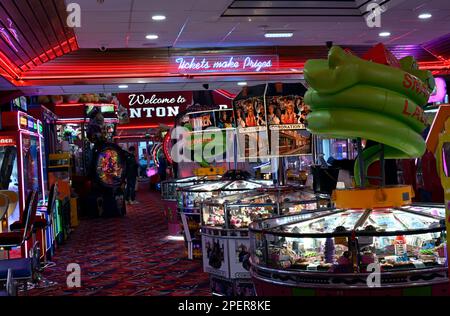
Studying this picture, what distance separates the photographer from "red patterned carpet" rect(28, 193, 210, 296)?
7199 millimetres

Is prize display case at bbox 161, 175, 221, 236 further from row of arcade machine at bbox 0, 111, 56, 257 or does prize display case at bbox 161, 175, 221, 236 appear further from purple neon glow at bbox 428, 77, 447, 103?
purple neon glow at bbox 428, 77, 447, 103

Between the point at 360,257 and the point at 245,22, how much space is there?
5.54 m

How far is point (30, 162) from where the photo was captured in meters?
9.09

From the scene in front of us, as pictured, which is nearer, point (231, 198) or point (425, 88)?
point (425, 88)

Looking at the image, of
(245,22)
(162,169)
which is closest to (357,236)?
(245,22)

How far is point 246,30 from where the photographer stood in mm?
9500

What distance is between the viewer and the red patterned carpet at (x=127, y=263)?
23.6 ft

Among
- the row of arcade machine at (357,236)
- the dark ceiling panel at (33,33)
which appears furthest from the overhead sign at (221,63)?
the row of arcade machine at (357,236)

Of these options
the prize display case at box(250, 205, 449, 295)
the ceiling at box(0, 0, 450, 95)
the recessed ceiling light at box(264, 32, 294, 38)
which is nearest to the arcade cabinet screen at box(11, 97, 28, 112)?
the ceiling at box(0, 0, 450, 95)

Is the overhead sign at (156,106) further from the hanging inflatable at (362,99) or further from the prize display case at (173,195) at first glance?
the hanging inflatable at (362,99)

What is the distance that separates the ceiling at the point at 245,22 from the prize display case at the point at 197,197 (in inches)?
79.1

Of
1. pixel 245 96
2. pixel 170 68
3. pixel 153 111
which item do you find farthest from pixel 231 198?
pixel 153 111
